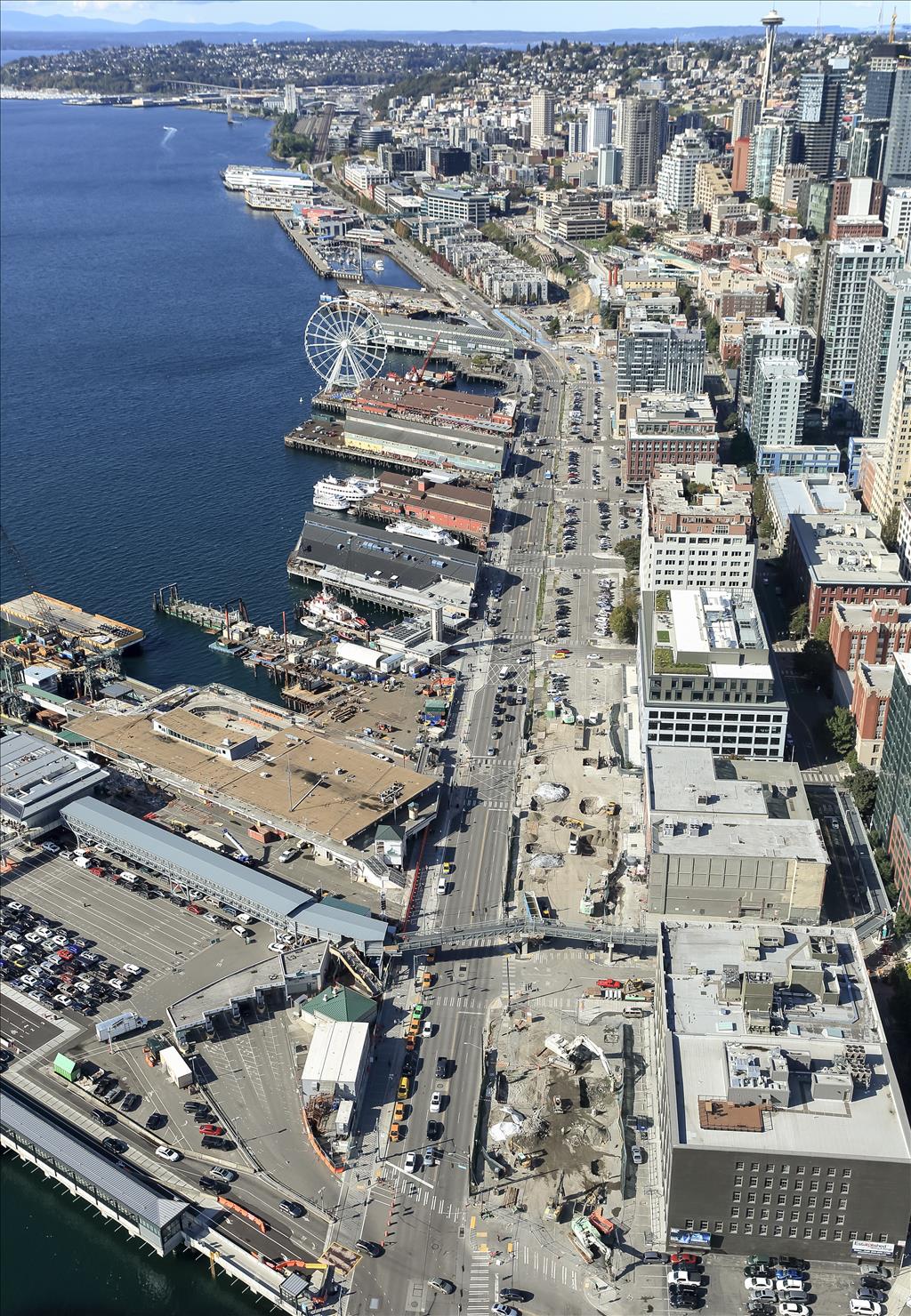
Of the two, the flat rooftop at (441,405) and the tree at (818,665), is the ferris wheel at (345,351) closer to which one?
the flat rooftop at (441,405)

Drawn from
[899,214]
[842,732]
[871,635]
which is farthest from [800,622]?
[899,214]

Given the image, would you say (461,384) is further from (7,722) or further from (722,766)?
(722,766)

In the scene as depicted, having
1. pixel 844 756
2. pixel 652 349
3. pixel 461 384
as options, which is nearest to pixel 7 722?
pixel 844 756

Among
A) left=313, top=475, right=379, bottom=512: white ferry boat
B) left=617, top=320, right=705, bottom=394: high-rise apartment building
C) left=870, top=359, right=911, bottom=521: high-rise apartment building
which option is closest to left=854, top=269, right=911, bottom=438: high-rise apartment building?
left=870, top=359, right=911, bottom=521: high-rise apartment building

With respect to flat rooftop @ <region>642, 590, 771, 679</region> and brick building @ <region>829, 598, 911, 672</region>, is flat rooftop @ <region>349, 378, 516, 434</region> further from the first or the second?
brick building @ <region>829, 598, 911, 672</region>

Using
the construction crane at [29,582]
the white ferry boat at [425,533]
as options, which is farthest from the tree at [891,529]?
the construction crane at [29,582]

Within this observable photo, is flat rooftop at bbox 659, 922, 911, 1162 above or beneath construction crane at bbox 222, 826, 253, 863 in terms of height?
above
